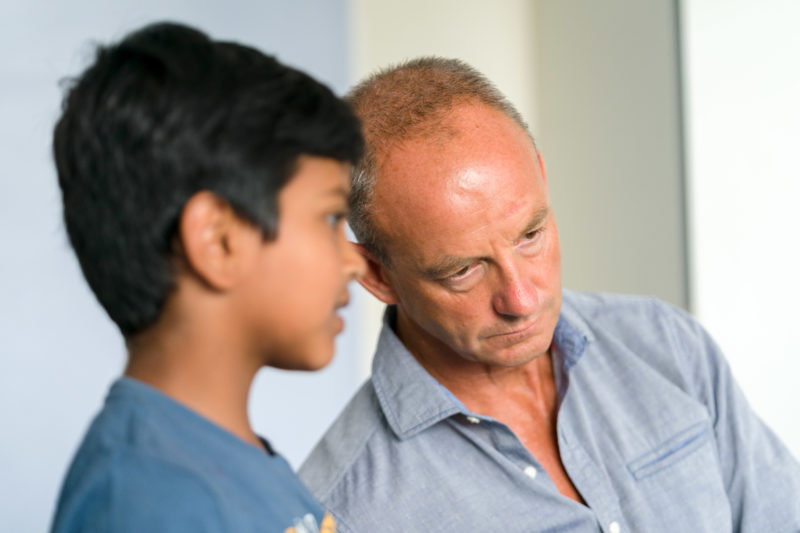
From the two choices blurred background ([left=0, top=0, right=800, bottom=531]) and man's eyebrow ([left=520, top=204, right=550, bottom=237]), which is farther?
blurred background ([left=0, top=0, right=800, bottom=531])

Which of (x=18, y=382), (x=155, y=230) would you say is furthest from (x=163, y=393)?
(x=18, y=382)

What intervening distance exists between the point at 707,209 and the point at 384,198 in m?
1.64

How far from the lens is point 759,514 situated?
1.44 meters

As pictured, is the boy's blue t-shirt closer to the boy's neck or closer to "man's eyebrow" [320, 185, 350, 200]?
the boy's neck

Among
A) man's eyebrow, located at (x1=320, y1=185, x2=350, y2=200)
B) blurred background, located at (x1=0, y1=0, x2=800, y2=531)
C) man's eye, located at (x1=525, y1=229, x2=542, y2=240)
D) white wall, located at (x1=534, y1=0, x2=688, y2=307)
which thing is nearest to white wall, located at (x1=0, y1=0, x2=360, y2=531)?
blurred background, located at (x1=0, y1=0, x2=800, y2=531)

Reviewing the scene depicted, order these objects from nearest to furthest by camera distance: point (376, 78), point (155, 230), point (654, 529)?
point (155, 230)
point (654, 529)
point (376, 78)

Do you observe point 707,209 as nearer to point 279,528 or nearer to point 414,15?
point 414,15

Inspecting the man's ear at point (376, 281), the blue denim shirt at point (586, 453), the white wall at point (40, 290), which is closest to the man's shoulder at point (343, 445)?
the blue denim shirt at point (586, 453)

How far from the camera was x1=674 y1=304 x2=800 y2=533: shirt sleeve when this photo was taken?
→ 144 centimetres

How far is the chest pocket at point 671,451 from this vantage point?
4.65 feet

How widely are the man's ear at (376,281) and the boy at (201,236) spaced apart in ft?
2.05

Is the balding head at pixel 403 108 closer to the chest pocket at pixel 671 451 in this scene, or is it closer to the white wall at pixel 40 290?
the chest pocket at pixel 671 451

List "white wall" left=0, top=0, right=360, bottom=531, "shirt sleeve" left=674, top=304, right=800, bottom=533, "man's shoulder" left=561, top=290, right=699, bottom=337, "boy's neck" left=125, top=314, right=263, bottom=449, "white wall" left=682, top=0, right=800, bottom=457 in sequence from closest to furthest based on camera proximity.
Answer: "boy's neck" left=125, top=314, right=263, bottom=449
"shirt sleeve" left=674, top=304, right=800, bottom=533
"man's shoulder" left=561, top=290, right=699, bottom=337
"white wall" left=0, top=0, right=360, bottom=531
"white wall" left=682, top=0, right=800, bottom=457

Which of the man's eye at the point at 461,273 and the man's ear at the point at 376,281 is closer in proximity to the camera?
the man's eye at the point at 461,273
